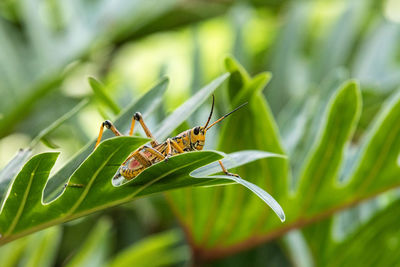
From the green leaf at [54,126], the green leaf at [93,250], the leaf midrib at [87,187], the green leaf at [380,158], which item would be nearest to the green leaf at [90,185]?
the leaf midrib at [87,187]

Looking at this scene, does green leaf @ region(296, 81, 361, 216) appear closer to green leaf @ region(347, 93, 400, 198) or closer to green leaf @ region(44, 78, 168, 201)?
green leaf @ region(347, 93, 400, 198)

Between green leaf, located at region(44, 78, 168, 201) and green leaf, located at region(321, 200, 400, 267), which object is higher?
green leaf, located at region(44, 78, 168, 201)

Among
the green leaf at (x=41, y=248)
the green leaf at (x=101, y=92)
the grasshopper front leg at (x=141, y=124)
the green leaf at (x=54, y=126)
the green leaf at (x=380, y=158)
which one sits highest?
the green leaf at (x=101, y=92)

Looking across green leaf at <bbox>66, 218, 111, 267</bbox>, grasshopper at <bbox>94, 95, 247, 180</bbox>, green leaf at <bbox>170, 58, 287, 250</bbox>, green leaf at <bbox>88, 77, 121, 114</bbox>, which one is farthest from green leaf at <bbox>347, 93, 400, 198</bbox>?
green leaf at <bbox>66, 218, 111, 267</bbox>

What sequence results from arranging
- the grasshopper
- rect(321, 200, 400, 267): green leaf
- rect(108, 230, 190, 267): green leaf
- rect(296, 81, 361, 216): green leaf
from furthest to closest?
rect(108, 230, 190, 267): green leaf
rect(321, 200, 400, 267): green leaf
rect(296, 81, 361, 216): green leaf
the grasshopper

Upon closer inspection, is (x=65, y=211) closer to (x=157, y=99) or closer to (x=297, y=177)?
(x=157, y=99)

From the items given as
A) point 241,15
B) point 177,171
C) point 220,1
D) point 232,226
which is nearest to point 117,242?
point 232,226

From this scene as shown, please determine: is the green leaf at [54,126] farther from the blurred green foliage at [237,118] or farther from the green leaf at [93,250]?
the green leaf at [93,250]
